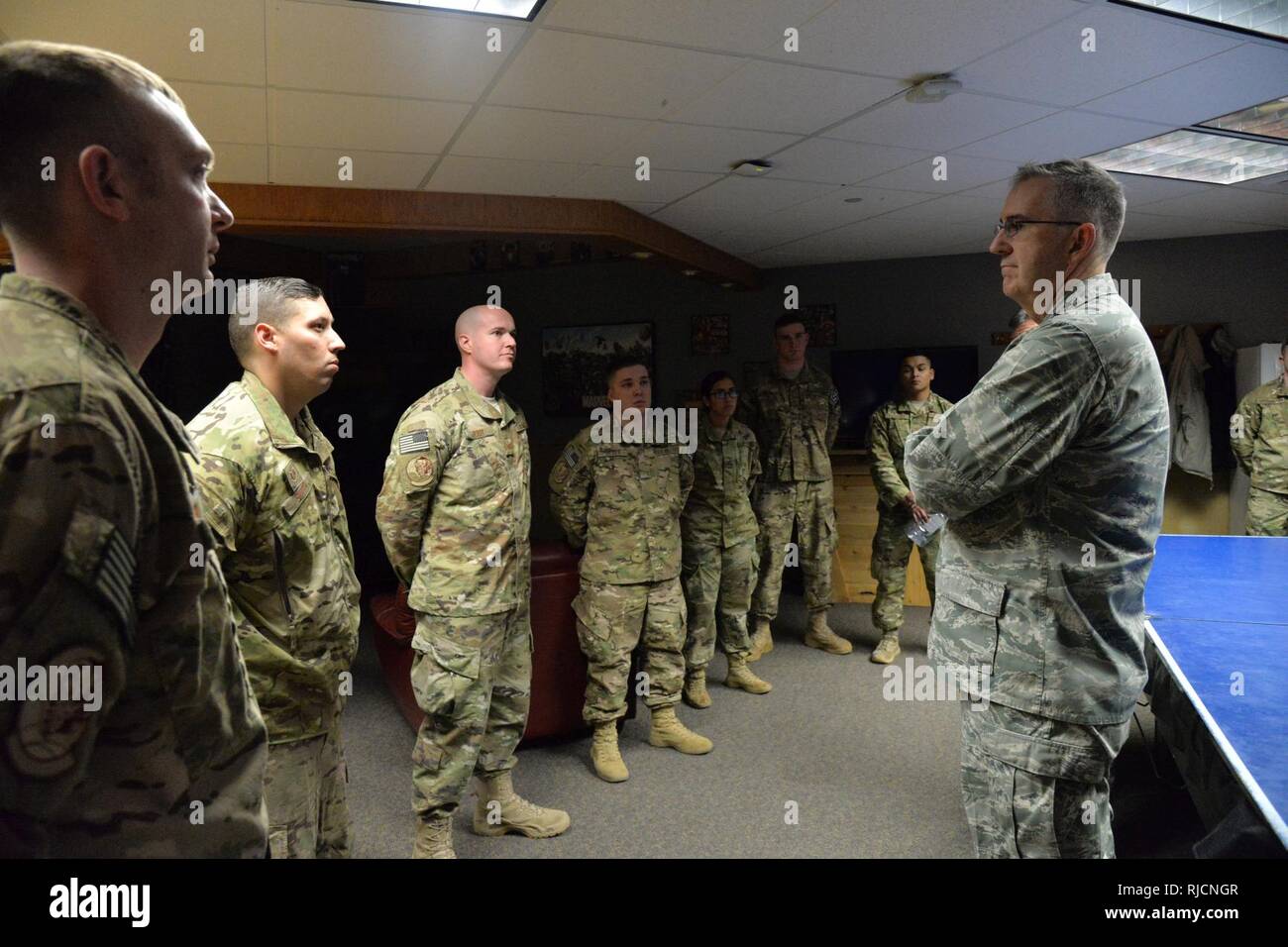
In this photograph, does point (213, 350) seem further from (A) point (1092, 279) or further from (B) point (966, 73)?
(A) point (1092, 279)

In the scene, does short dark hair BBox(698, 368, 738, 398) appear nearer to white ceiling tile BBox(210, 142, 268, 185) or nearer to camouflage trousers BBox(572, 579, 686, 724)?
camouflage trousers BBox(572, 579, 686, 724)

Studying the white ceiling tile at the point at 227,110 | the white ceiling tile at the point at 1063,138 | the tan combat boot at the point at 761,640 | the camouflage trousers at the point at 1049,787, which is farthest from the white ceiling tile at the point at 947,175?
the camouflage trousers at the point at 1049,787

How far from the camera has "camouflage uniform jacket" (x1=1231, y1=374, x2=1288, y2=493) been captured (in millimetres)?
Result: 4566

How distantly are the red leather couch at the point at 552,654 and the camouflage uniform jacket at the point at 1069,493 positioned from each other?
207 centimetres

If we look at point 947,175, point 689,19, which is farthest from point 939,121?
point 689,19

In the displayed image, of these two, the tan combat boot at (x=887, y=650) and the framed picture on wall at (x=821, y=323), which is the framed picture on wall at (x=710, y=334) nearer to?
the framed picture on wall at (x=821, y=323)

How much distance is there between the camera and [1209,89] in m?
2.71

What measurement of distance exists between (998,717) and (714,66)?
6.60 ft

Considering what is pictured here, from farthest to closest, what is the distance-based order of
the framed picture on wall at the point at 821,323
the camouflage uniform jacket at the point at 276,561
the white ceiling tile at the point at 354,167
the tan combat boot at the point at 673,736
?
the framed picture on wall at the point at 821,323
the tan combat boot at the point at 673,736
the white ceiling tile at the point at 354,167
the camouflage uniform jacket at the point at 276,561

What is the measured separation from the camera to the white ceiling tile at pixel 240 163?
9.57 ft

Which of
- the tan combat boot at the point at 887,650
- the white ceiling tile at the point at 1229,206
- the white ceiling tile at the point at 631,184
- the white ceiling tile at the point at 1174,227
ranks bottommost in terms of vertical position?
the tan combat boot at the point at 887,650

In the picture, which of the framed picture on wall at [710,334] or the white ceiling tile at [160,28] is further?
the framed picture on wall at [710,334]
